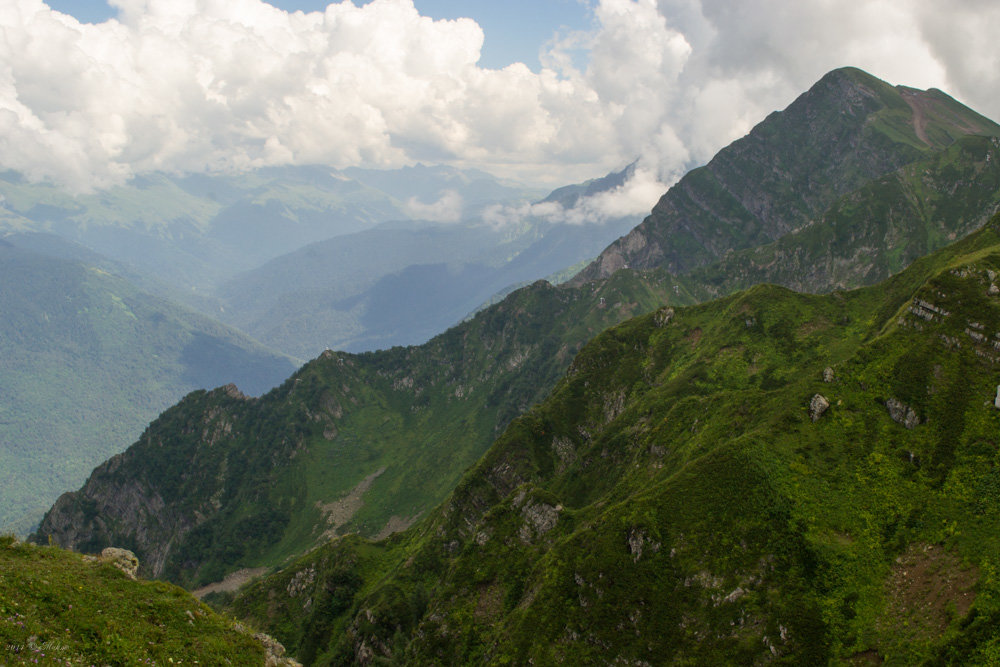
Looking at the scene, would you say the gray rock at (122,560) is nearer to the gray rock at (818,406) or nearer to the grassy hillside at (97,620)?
the grassy hillside at (97,620)

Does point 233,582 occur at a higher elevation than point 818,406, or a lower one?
lower

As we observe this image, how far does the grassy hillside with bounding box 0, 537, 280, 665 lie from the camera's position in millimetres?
28797

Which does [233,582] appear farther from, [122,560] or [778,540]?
[778,540]

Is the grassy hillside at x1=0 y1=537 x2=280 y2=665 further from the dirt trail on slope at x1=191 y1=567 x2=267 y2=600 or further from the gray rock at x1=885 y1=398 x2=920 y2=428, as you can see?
the dirt trail on slope at x1=191 y1=567 x2=267 y2=600

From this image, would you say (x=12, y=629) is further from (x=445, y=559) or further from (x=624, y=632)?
(x=445, y=559)

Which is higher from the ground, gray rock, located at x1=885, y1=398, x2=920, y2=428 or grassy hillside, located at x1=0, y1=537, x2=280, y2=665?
grassy hillside, located at x1=0, y1=537, x2=280, y2=665

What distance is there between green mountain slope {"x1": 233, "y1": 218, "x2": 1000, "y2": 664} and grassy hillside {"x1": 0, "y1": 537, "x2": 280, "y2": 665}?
30.9 metres

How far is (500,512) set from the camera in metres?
83.8

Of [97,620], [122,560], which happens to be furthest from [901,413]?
[122,560]

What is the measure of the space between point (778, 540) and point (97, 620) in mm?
53951

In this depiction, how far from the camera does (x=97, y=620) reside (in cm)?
3269

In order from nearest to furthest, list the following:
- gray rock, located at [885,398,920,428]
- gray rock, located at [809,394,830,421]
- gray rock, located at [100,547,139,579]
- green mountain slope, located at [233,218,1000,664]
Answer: gray rock, located at [100,547,139,579] → green mountain slope, located at [233,218,1000,664] → gray rock, located at [885,398,920,428] → gray rock, located at [809,394,830,421]

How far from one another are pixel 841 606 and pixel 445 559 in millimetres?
69430

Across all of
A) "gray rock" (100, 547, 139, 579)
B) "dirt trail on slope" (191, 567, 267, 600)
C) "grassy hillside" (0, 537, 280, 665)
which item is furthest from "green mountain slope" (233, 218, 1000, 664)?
"dirt trail on slope" (191, 567, 267, 600)
